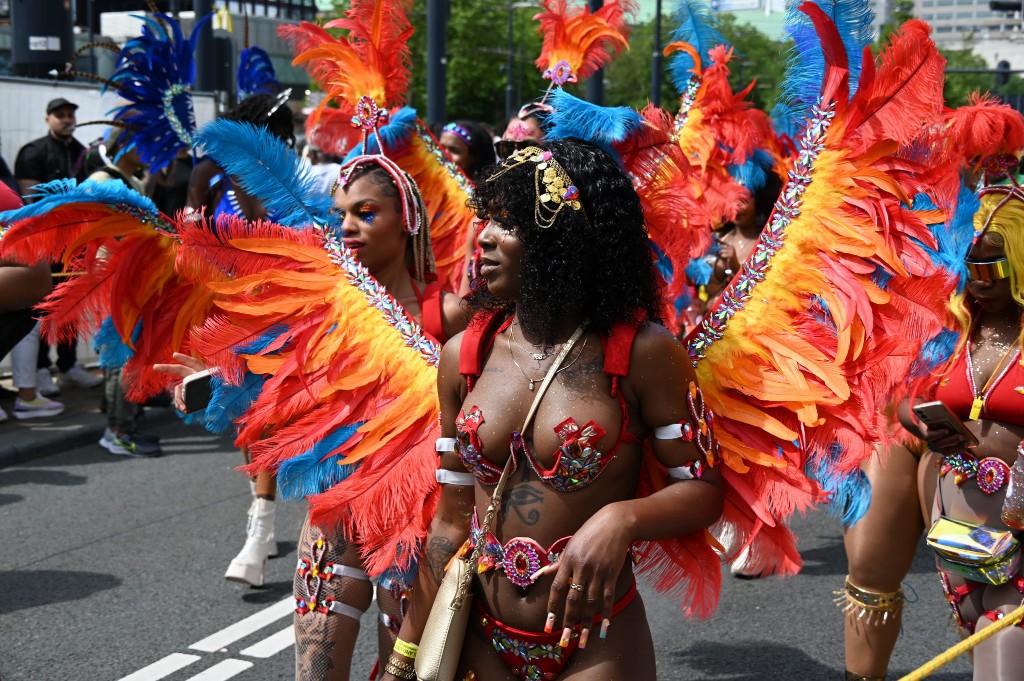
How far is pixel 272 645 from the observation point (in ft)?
15.6

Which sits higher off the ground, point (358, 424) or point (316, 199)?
point (316, 199)

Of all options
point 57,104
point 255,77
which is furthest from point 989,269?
point 57,104

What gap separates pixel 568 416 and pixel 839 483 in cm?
91

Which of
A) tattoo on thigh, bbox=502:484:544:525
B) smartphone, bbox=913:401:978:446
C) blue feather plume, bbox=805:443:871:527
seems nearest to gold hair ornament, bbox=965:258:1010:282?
smartphone, bbox=913:401:978:446

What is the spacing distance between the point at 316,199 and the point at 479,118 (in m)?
50.6

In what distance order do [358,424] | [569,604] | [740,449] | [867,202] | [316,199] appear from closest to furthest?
[569,604] → [740,449] → [867,202] → [358,424] → [316,199]

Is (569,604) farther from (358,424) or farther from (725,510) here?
(358,424)

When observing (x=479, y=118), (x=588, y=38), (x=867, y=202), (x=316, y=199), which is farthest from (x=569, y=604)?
(x=479, y=118)

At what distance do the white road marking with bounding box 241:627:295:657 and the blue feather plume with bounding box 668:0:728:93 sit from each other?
3.13 metres

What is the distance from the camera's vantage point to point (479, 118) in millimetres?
53688

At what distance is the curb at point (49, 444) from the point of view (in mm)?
7739

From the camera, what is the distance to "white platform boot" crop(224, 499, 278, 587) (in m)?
5.15

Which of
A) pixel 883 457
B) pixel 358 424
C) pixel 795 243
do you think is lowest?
pixel 883 457

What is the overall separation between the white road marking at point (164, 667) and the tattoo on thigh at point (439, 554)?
2.06m
